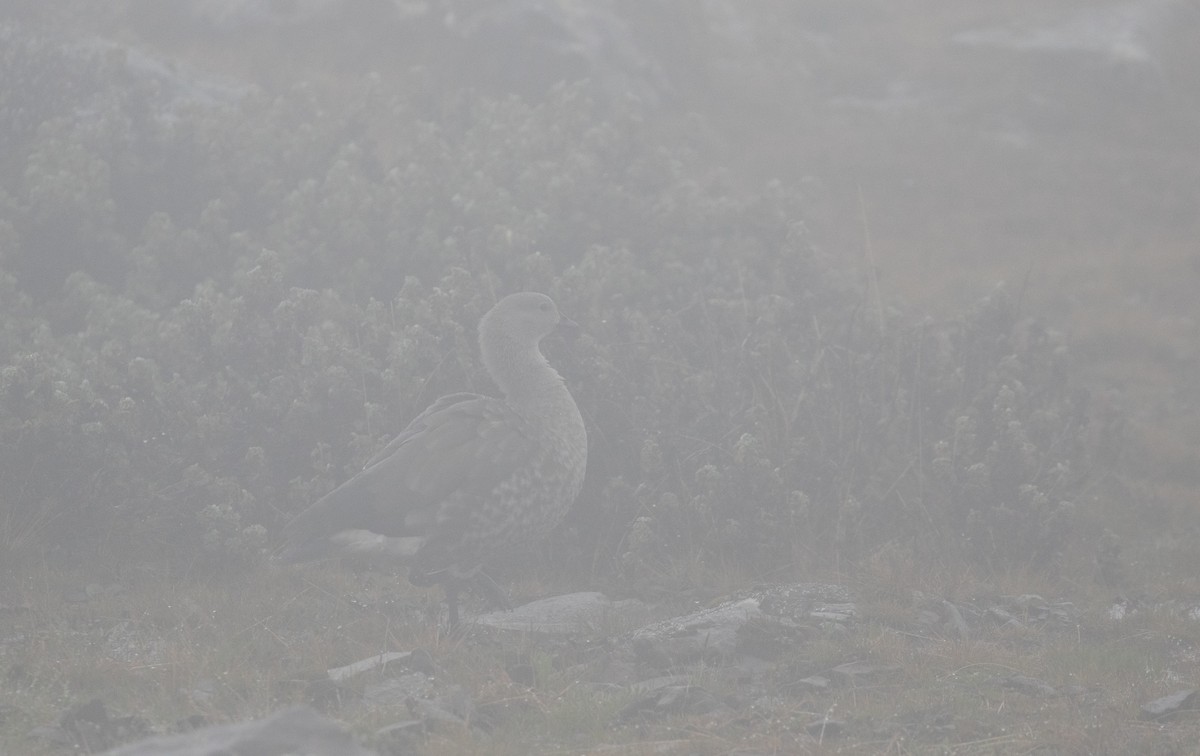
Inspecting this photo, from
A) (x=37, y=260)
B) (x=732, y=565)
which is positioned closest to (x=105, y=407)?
(x=37, y=260)

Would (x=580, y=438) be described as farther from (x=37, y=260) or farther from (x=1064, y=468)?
(x=37, y=260)

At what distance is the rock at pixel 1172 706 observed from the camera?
6008 mm

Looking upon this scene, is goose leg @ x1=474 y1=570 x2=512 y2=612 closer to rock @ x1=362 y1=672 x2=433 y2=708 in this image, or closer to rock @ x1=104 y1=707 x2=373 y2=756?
rock @ x1=362 y1=672 x2=433 y2=708

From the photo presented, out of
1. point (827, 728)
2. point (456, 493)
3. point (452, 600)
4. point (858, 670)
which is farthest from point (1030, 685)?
point (456, 493)

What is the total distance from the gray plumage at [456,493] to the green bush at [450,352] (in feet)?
2.37

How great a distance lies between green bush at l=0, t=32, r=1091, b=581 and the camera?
28.1 ft

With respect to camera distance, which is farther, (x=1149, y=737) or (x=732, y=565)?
(x=732, y=565)

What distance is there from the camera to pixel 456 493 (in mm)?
7723

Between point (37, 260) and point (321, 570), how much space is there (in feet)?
13.5

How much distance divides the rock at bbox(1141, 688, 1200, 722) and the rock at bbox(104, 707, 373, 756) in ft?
12.2

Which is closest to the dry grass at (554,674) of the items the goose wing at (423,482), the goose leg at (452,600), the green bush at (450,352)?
the goose leg at (452,600)

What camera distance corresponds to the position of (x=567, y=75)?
17906 millimetres

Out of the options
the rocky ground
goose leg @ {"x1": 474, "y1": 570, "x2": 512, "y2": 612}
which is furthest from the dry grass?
goose leg @ {"x1": 474, "y1": 570, "x2": 512, "y2": 612}

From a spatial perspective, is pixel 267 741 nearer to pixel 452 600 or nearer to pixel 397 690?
pixel 397 690
